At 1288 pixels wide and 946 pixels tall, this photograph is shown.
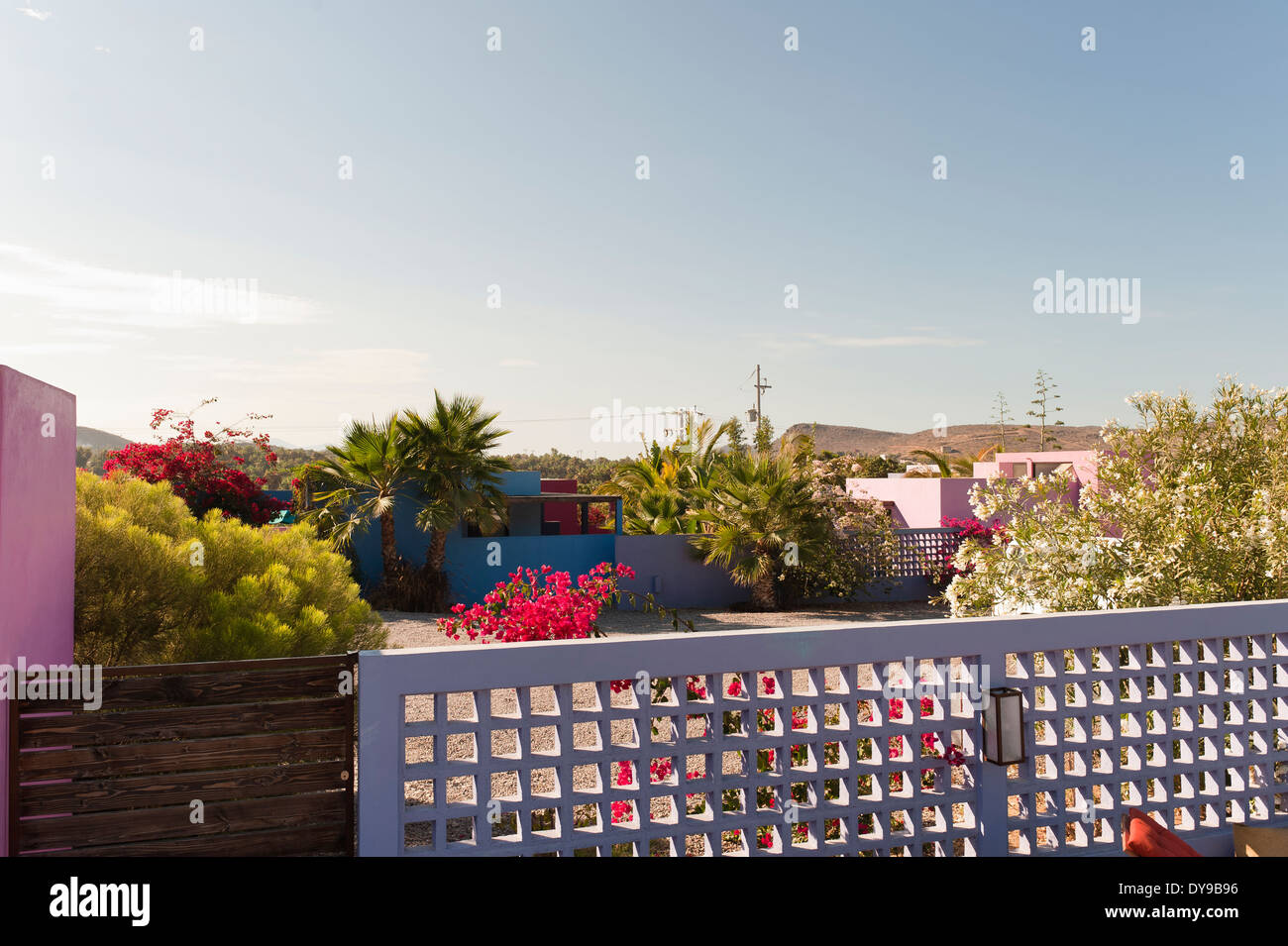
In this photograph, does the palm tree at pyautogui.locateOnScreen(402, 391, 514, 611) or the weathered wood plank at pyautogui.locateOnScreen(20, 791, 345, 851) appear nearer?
the weathered wood plank at pyautogui.locateOnScreen(20, 791, 345, 851)

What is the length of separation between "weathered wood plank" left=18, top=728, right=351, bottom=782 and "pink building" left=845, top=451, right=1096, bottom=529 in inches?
566

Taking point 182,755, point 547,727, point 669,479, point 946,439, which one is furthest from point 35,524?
point 946,439

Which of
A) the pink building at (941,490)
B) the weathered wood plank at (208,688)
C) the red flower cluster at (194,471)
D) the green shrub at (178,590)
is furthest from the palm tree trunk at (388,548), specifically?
the weathered wood plank at (208,688)

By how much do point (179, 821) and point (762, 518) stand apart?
11609 mm

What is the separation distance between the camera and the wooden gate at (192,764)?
2.36m

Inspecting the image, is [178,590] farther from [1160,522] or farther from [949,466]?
[949,466]

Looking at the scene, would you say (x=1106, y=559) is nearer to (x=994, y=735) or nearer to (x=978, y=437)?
(x=994, y=735)

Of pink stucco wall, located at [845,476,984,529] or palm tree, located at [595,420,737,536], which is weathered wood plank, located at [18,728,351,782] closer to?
palm tree, located at [595,420,737,536]

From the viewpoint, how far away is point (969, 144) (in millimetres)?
12711

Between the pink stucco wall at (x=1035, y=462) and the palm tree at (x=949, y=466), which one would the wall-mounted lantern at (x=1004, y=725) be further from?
the palm tree at (x=949, y=466)

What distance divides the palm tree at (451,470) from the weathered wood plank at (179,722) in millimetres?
10592

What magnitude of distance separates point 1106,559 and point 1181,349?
20.6 m

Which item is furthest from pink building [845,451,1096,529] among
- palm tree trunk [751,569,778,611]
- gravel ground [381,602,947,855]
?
palm tree trunk [751,569,778,611]

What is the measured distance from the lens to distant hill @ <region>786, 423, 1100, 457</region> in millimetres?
51844
